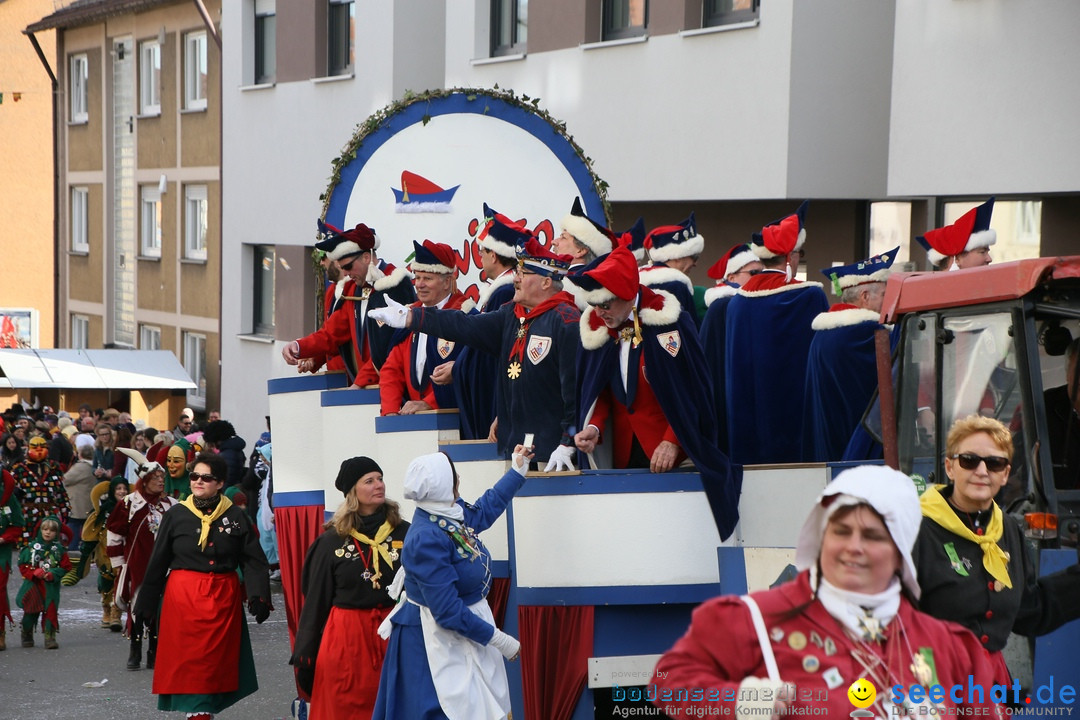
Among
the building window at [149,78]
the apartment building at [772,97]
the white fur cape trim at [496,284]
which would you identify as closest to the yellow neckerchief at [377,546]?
the white fur cape trim at [496,284]

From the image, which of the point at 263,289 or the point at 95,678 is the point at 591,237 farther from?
the point at 263,289

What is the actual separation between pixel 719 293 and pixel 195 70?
21118 mm

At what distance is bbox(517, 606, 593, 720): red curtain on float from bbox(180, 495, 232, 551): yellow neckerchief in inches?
102

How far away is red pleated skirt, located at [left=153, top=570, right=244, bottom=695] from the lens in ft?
27.6

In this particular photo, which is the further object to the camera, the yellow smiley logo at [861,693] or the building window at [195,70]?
the building window at [195,70]

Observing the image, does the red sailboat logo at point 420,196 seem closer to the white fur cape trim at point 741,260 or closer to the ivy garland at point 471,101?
the ivy garland at point 471,101

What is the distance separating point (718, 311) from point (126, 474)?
36.6ft

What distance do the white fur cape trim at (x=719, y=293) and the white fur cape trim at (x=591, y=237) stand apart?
35.6 inches

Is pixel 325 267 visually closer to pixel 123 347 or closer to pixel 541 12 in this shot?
pixel 541 12

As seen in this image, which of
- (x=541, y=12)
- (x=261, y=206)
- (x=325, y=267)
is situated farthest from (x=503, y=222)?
(x=261, y=206)

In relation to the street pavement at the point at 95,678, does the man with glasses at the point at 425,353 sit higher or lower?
higher

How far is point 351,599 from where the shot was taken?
7215 mm

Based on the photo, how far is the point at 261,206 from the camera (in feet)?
75.8

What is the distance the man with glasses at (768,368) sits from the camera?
24.2ft
